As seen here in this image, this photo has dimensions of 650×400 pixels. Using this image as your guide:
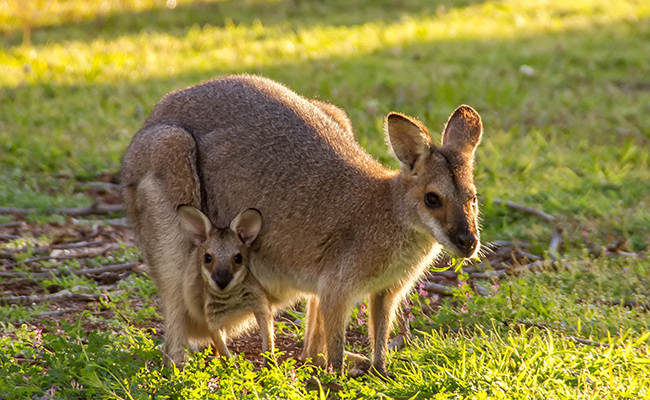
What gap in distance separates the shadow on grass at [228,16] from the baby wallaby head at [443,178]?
7792 mm

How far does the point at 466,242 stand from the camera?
3504mm

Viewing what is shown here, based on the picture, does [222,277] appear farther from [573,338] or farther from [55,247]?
[55,247]

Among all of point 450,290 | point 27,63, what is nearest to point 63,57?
point 27,63

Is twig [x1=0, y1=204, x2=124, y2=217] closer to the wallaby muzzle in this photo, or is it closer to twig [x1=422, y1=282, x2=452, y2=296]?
twig [x1=422, y1=282, x2=452, y2=296]

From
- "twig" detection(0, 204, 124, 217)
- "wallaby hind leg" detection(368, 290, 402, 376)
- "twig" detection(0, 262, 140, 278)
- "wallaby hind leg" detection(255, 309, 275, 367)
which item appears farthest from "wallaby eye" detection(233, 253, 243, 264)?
"twig" detection(0, 204, 124, 217)

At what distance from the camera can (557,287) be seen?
466 centimetres

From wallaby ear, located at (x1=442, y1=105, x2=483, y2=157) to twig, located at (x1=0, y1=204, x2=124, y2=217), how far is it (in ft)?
10.4

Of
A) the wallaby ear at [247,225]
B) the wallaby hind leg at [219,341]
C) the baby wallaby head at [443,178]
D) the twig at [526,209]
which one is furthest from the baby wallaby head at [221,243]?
the twig at [526,209]

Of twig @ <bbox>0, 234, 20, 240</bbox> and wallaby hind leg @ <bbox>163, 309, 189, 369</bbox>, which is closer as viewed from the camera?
wallaby hind leg @ <bbox>163, 309, 189, 369</bbox>

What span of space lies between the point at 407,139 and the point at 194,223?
48.2 inches

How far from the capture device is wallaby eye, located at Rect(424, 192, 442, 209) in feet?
12.1

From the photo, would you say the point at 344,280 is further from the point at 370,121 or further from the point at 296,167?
the point at 370,121

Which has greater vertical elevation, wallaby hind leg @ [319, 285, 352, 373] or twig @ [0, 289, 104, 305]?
wallaby hind leg @ [319, 285, 352, 373]

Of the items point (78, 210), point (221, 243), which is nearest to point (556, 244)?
point (221, 243)
